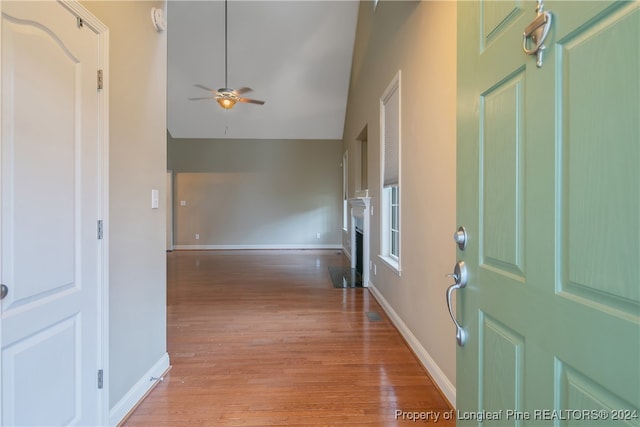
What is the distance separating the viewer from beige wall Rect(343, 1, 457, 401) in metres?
1.77

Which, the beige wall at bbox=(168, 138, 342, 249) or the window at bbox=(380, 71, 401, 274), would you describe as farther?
the beige wall at bbox=(168, 138, 342, 249)

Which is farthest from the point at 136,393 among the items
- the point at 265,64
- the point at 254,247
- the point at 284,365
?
the point at 254,247

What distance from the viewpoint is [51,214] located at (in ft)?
3.92

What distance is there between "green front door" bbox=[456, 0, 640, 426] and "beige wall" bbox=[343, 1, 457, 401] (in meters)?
0.83

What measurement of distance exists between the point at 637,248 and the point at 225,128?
817cm

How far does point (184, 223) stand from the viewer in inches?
315

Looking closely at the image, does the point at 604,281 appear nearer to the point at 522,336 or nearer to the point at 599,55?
the point at 522,336

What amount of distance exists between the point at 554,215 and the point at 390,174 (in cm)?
249

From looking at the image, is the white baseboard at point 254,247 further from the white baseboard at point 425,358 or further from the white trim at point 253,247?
the white baseboard at point 425,358

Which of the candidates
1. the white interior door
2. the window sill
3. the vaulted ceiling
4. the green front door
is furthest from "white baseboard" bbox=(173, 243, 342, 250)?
the green front door

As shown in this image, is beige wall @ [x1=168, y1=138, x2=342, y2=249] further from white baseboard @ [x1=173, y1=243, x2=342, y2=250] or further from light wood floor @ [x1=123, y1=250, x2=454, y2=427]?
light wood floor @ [x1=123, y1=250, x2=454, y2=427]

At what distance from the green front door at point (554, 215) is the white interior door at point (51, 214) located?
62.2 inches

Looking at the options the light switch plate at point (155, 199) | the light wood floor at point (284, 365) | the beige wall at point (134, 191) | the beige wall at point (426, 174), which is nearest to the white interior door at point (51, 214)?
the beige wall at point (134, 191)

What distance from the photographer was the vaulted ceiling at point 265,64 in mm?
5105
